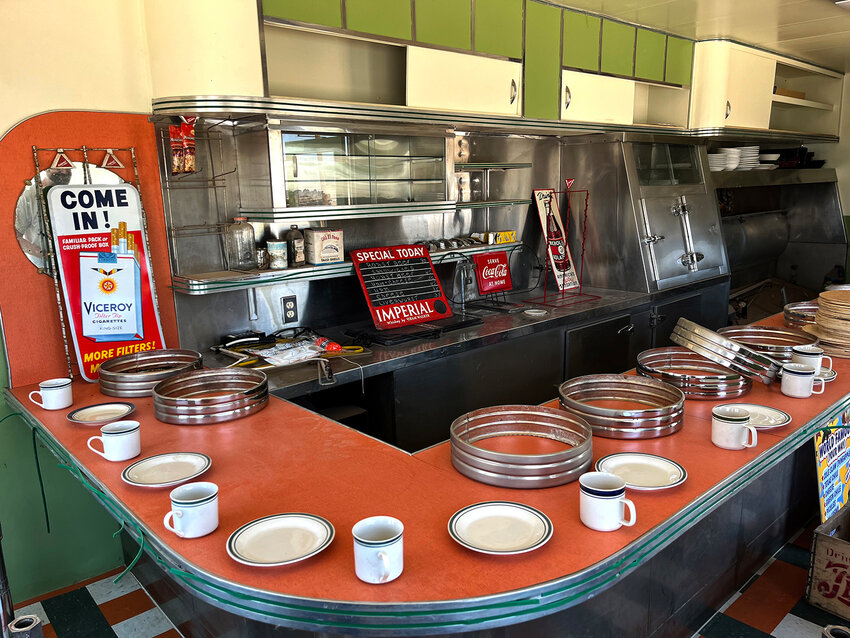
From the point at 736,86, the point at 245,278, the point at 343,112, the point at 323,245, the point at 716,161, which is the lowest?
the point at 245,278

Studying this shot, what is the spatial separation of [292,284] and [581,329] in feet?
5.70

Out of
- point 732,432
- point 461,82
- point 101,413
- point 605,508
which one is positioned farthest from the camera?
point 461,82

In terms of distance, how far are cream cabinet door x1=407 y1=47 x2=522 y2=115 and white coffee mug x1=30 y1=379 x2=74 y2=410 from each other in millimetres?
1962

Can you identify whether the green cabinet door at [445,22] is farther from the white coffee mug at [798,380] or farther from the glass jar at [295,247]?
the white coffee mug at [798,380]

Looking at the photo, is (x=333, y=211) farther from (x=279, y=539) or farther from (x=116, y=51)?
(x=279, y=539)

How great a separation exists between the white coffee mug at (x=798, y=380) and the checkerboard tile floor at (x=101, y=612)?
7.81 feet

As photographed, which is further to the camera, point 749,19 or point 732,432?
point 749,19

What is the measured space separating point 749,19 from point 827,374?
2832mm

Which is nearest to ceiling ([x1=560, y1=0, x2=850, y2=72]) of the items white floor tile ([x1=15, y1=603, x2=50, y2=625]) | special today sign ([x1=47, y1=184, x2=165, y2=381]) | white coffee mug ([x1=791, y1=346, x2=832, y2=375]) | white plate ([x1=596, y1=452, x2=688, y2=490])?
white coffee mug ([x1=791, y1=346, x2=832, y2=375])

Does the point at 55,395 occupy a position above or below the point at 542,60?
below

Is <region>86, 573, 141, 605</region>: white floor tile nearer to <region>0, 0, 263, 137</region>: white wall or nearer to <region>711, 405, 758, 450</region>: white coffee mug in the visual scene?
<region>0, 0, 263, 137</region>: white wall

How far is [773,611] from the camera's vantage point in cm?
237

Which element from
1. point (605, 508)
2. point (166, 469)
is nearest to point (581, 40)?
point (605, 508)

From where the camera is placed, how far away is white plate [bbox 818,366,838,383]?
2322mm
